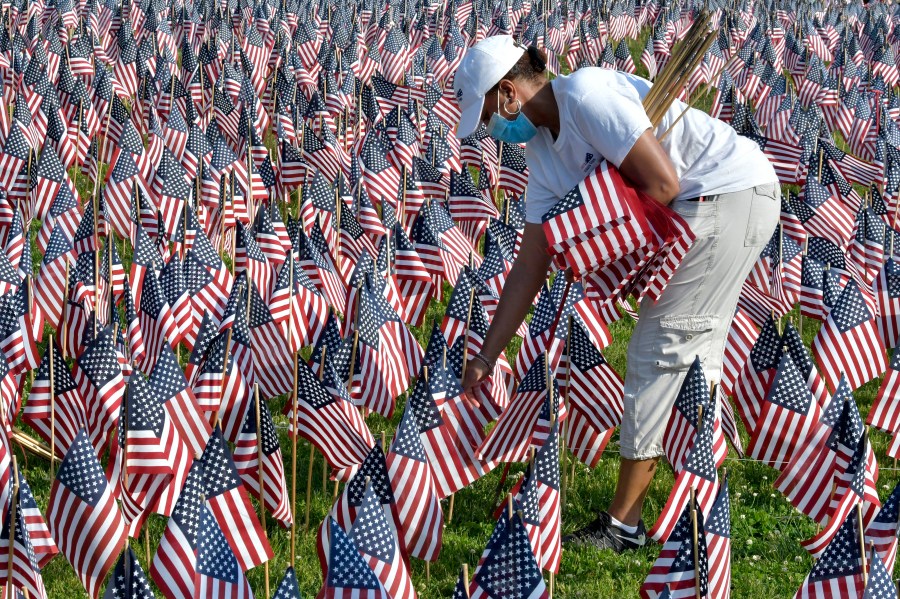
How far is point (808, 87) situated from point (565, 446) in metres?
12.0

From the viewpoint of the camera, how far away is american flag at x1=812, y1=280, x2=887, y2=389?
8.14 meters

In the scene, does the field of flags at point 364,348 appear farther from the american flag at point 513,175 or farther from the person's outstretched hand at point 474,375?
the person's outstretched hand at point 474,375

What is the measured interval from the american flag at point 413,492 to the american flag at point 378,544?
80 cm

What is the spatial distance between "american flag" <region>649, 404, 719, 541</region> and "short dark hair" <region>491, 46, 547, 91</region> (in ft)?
5.64

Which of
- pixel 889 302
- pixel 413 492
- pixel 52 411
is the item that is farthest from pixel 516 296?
pixel 889 302

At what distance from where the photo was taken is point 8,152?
39.9 ft

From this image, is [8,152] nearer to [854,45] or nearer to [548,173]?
[548,173]

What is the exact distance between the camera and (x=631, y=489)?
20.6 ft

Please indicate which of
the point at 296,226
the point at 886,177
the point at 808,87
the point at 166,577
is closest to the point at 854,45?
the point at 808,87

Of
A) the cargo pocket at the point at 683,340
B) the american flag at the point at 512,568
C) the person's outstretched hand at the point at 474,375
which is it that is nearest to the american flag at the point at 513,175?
the cargo pocket at the point at 683,340

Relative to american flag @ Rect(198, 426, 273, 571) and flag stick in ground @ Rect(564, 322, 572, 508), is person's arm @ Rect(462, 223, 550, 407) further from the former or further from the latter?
flag stick in ground @ Rect(564, 322, 572, 508)

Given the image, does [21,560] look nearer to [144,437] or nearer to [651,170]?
[144,437]

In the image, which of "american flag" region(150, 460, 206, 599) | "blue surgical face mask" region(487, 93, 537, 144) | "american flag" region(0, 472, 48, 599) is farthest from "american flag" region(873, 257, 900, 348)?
"american flag" region(0, 472, 48, 599)

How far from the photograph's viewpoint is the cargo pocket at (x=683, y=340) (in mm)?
5902
